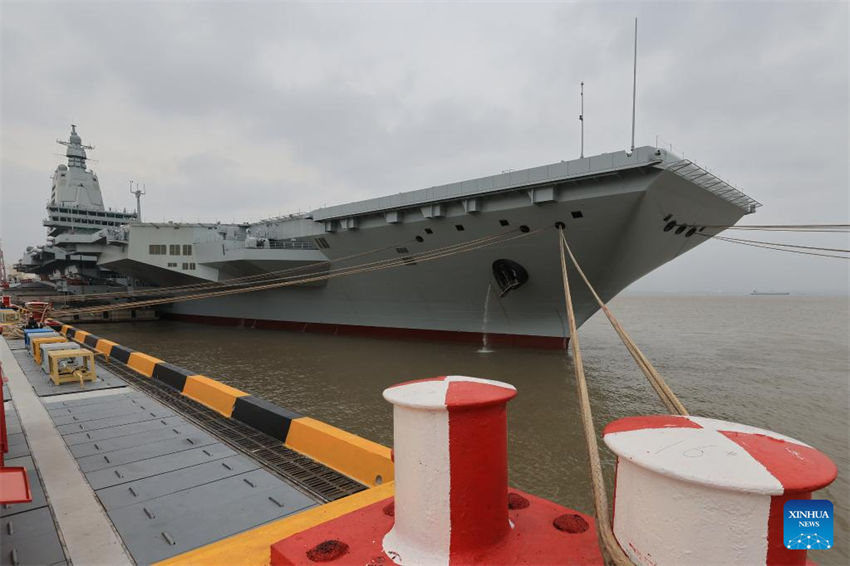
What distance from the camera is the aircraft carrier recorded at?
1095cm

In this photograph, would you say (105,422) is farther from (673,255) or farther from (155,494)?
(673,255)

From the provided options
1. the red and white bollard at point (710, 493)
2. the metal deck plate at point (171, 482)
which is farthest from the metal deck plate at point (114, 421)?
the red and white bollard at point (710, 493)

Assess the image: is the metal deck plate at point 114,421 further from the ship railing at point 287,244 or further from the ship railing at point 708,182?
the ship railing at point 287,244

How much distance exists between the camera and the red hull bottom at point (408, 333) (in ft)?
47.5

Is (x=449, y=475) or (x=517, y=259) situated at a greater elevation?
(x=517, y=259)

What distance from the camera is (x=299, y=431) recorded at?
4.05 m

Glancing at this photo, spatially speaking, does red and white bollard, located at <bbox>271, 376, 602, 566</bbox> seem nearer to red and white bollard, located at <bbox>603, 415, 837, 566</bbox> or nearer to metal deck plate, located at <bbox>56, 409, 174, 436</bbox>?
red and white bollard, located at <bbox>603, 415, 837, 566</bbox>

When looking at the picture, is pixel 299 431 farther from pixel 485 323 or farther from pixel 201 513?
pixel 485 323

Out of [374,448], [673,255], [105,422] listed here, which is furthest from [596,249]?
[105,422]

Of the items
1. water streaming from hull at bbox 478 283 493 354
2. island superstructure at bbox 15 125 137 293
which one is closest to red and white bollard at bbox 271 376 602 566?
water streaming from hull at bbox 478 283 493 354

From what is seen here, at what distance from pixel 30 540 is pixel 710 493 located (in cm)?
333

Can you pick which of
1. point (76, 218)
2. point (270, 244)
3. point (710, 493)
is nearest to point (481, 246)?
point (270, 244)

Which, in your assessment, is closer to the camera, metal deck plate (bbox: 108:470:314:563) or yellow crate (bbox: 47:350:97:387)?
metal deck plate (bbox: 108:470:314:563)

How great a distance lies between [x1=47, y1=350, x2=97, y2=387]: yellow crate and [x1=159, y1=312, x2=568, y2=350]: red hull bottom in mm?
11095
